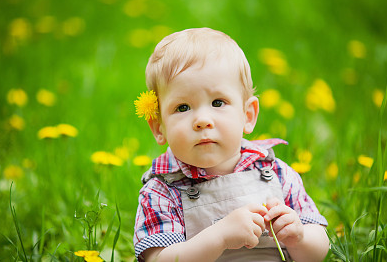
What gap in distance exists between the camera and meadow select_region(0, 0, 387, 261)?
1.77 metres

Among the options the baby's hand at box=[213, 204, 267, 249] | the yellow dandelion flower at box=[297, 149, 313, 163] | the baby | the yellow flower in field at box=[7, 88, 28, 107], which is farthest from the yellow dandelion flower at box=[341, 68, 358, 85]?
the baby's hand at box=[213, 204, 267, 249]

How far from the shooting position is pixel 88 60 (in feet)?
11.9

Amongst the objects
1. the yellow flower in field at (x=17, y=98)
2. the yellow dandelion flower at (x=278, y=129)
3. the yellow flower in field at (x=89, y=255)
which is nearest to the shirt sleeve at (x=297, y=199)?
the yellow flower in field at (x=89, y=255)

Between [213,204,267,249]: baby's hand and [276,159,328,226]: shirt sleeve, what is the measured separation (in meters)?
0.22

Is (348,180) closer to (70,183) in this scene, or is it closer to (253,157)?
(253,157)

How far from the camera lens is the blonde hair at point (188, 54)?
139 cm

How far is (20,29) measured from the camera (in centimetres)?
377

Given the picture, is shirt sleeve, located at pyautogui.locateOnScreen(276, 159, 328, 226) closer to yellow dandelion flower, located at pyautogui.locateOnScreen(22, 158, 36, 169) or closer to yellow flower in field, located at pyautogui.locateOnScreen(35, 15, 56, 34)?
yellow dandelion flower, located at pyautogui.locateOnScreen(22, 158, 36, 169)

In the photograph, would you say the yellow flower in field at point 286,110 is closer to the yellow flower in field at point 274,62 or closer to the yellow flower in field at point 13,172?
the yellow flower in field at point 274,62

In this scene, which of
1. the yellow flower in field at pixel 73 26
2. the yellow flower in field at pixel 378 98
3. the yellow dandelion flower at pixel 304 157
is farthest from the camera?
the yellow flower in field at pixel 73 26

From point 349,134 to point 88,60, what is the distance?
198cm

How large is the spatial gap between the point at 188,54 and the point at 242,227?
0.49 m

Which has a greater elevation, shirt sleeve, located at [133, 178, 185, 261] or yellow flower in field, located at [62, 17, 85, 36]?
yellow flower in field, located at [62, 17, 85, 36]

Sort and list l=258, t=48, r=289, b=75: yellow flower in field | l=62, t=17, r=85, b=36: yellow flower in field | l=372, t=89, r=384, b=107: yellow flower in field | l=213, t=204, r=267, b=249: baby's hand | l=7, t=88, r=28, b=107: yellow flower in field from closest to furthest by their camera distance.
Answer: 1. l=213, t=204, r=267, b=249: baby's hand
2. l=7, t=88, r=28, b=107: yellow flower in field
3. l=372, t=89, r=384, b=107: yellow flower in field
4. l=258, t=48, r=289, b=75: yellow flower in field
5. l=62, t=17, r=85, b=36: yellow flower in field
